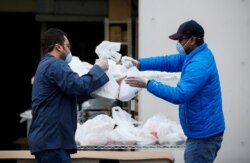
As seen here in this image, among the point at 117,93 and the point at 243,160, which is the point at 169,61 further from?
the point at 243,160

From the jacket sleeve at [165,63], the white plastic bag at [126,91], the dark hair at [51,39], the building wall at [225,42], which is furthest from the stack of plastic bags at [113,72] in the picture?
the building wall at [225,42]

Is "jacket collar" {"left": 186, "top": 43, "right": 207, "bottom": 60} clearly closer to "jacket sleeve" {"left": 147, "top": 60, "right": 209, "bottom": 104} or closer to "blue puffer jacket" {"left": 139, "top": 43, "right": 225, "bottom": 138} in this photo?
"blue puffer jacket" {"left": 139, "top": 43, "right": 225, "bottom": 138}

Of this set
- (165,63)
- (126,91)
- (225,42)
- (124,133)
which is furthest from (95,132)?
(225,42)

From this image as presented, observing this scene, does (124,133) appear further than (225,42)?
No

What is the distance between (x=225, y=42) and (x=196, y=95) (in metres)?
1.93

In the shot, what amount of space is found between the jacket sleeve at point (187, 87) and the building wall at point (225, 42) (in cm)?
180

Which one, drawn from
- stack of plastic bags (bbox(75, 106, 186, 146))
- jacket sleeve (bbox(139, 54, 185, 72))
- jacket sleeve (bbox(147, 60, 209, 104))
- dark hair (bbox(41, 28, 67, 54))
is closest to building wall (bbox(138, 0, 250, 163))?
stack of plastic bags (bbox(75, 106, 186, 146))

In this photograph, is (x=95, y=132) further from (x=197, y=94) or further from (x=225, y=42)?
(x=225, y=42)

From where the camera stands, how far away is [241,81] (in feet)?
17.7

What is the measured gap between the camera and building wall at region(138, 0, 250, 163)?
5.37 metres

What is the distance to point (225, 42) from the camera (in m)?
5.38

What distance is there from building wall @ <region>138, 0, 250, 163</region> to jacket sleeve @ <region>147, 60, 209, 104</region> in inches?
71.0

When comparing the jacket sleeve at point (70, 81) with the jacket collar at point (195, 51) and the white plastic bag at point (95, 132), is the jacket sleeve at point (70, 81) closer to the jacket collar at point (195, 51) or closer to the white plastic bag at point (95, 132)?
the jacket collar at point (195, 51)

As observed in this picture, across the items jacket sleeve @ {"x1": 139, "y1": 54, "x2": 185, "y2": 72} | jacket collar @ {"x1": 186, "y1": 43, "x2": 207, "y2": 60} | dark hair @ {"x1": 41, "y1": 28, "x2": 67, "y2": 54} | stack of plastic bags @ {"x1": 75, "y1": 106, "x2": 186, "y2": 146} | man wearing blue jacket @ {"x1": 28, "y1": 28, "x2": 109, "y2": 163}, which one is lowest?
stack of plastic bags @ {"x1": 75, "y1": 106, "x2": 186, "y2": 146}
